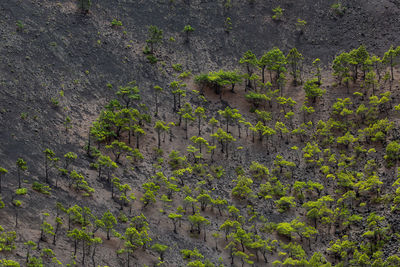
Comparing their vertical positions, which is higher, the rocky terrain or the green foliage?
the rocky terrain

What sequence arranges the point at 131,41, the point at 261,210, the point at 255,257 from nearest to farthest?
the point at 255,257
the point at 261,210
the point at 131,41

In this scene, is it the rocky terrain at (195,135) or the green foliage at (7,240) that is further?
the rocky terrain at (195,135)

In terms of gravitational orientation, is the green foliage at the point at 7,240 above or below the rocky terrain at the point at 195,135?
below

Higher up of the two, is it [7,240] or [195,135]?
[195,135]

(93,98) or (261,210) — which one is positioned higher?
(93,98)

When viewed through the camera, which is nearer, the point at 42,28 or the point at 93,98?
the point at 93,98

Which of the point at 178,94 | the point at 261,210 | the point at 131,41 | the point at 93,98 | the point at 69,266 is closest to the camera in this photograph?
the point at 69,266

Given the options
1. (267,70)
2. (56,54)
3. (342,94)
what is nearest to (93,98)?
(56,54)

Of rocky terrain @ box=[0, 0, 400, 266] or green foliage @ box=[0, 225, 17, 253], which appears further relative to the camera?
rocky terrain @ box=[0, 0, 400, 266]

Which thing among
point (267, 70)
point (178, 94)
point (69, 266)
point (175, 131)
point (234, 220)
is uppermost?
point (267, 70)

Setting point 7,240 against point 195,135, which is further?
point 195,135

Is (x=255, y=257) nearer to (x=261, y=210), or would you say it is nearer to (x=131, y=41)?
(x=261, y=210)
